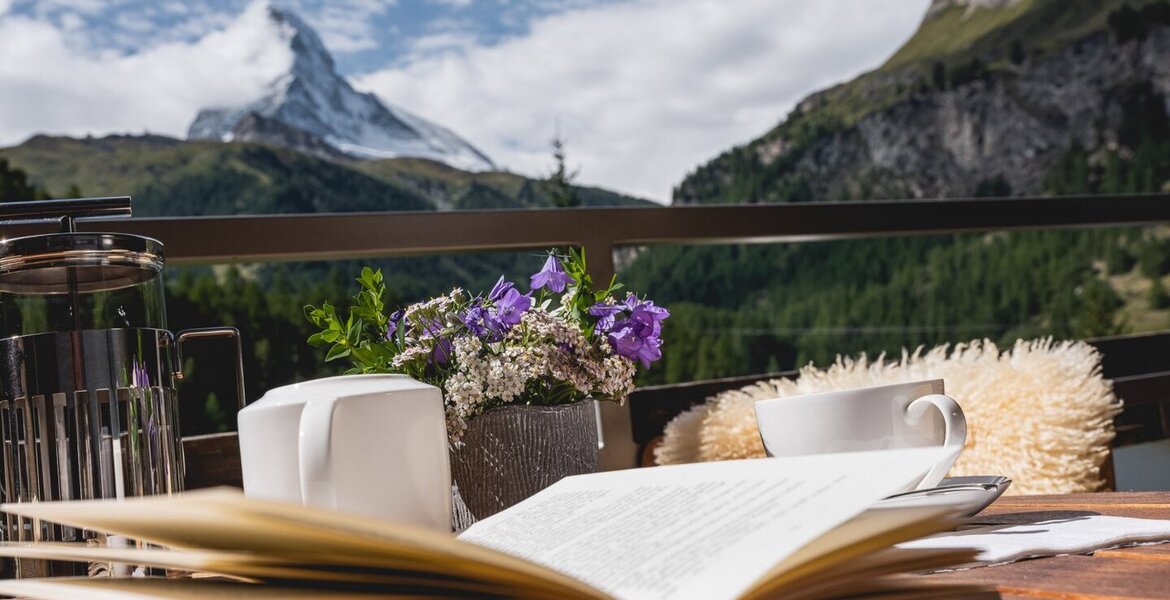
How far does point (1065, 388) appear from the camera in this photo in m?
1.12

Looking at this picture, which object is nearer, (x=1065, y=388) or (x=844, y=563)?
(x=844, y=563)

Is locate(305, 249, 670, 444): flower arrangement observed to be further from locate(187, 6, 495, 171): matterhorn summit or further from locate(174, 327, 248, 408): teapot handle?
locate(187, 6, 495, 171): matterhorn summit

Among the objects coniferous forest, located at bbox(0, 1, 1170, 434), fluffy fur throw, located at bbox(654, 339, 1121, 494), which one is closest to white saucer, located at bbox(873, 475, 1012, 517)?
coniferous forest, located at bbox(0, 1, 1170, 434)

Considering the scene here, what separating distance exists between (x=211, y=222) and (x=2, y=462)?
76 centimetres

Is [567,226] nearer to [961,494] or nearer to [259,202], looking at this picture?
[961,494]

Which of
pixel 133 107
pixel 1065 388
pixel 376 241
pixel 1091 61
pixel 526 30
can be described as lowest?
pixel 1065 388

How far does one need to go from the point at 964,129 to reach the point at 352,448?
7.50 meters

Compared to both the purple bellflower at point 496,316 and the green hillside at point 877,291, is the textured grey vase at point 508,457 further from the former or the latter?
the green hillside at point 877,291

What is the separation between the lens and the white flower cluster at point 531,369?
2.23ft

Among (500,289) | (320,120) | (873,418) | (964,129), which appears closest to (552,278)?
(500,289)

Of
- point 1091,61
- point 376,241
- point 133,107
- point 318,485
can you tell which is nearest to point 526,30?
point 133,107

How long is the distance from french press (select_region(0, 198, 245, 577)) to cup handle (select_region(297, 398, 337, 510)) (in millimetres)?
144

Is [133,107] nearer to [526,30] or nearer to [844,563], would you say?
[526,30]

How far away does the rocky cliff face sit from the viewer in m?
5.43
